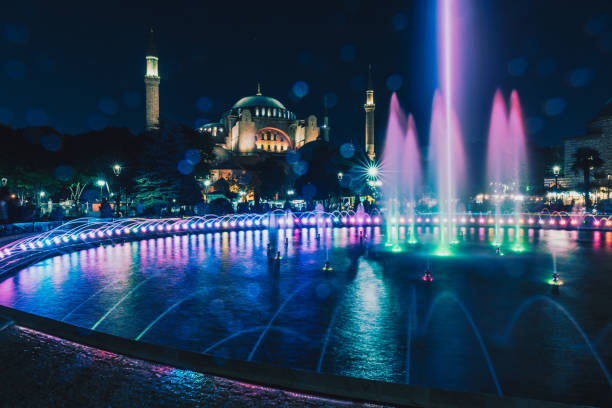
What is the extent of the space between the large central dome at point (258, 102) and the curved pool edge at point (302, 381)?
4304 inches

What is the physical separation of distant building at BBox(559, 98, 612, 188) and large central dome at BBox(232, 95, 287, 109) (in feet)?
228

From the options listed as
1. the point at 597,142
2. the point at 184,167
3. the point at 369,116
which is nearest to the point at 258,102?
the point at 369,116

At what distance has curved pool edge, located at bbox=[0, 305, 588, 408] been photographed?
3441mm

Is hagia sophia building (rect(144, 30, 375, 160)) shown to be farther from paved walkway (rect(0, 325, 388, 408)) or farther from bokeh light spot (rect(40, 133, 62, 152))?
paved walkway (rect(0, 325, 388, 408))

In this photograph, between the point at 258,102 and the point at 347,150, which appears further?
the point at 258,102

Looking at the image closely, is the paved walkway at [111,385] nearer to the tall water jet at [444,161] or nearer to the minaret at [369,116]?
the tall water jet at [444,161]

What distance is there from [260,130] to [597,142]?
217 ft

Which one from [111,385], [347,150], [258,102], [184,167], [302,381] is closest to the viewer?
Result: [302,381]

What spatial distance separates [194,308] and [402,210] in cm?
3828

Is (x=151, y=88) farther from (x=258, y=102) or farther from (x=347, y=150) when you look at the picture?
(x=258, y=102)

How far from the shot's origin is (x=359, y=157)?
56188mm

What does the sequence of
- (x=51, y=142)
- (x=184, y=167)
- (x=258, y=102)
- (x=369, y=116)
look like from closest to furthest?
(x=184, y=167) < (x=51, y=142) < (x=369, y=116) < (x=258, y=102)

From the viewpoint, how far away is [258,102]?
368 feet

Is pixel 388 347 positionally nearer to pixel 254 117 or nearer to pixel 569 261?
pixel 569 261
